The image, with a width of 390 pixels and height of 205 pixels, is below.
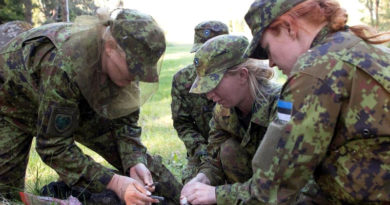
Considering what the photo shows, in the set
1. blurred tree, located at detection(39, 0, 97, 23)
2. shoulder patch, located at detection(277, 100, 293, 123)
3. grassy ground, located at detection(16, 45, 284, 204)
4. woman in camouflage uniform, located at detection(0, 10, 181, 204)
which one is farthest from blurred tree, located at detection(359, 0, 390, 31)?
shoulder patch, located at detection(277, 100, 293, 123)

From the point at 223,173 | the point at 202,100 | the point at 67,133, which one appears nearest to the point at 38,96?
the point at 67,133

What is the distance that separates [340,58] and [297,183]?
65 cm

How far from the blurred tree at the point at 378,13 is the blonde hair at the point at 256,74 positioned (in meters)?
13.3

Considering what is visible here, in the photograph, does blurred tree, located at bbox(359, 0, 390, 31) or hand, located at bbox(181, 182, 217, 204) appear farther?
blurred tree, located at bbox(359, 0, 390, 31)

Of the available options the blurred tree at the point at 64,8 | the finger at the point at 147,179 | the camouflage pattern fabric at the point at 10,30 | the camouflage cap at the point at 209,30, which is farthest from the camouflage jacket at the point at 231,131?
the blurred tree at the point at 64,8

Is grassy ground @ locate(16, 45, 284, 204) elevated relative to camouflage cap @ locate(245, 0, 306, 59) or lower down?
lower down

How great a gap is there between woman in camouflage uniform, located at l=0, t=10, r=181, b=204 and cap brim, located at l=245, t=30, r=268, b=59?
2.47 feet

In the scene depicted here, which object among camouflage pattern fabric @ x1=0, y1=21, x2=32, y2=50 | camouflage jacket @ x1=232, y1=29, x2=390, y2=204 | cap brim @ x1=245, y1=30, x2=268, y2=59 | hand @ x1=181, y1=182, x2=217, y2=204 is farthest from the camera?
A: camouflage pattern fabric @ x1=0, y1=21, x2=32, y2=50

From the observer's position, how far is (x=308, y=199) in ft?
9.71

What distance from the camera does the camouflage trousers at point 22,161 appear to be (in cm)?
370

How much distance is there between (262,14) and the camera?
235 cm

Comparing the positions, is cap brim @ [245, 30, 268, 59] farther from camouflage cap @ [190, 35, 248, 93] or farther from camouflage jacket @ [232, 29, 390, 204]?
camouflage cap @ [190, 35, 248, 93]

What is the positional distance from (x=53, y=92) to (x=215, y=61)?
1.13 m

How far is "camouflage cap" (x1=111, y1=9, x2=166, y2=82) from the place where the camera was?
2.99 metres
